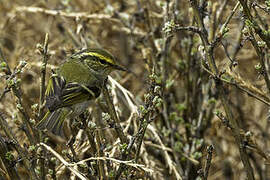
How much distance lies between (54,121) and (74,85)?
369 mm

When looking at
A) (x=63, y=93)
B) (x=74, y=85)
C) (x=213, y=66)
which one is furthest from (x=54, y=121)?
(x=213, y=66)

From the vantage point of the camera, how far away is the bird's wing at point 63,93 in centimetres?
284

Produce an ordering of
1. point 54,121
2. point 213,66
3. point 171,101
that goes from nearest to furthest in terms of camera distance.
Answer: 1. point 213,66
2. point 54,121
3. point 171,101

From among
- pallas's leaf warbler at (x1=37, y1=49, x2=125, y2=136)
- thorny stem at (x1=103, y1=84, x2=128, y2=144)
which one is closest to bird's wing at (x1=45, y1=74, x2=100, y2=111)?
pallas's leaf warbler at (x1=37, y1=49, x2=125, y2=136)

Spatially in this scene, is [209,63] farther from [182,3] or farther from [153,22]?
[182,3]

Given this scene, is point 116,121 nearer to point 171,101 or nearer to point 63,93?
point 63,93

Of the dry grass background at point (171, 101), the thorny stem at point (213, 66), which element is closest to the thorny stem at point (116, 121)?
the dry grass background at point (171, 101)

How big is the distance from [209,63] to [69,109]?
3.64 feet

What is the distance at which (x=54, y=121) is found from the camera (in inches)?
108

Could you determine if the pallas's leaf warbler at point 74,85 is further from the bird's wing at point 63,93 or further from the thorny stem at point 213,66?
the thorny stem at point 213,66

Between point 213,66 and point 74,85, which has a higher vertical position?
point 213,66

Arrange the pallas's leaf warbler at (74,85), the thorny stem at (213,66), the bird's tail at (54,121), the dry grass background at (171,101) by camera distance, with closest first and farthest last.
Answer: the thorny stem at (213,66) < the bird's tail at (54,121) < the pallas's leaf warbler at (74,85) < the dry grass background at (171,101)

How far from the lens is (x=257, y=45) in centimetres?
217

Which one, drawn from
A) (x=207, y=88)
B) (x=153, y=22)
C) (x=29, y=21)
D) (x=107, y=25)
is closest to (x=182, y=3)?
(x=153, y=22)
